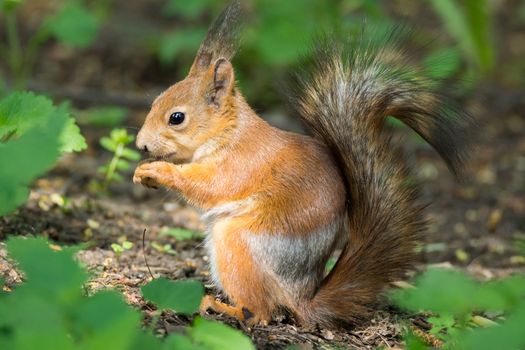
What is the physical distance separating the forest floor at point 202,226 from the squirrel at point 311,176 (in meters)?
0.14

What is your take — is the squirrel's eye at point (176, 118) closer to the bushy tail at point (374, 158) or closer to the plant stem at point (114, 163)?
the bushy tail at point (374, 158)

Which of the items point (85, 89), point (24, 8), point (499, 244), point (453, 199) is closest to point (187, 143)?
point (499, 244)

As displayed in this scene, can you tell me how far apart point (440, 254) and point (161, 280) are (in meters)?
2.05

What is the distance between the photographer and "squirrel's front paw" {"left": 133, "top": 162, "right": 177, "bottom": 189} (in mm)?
2895

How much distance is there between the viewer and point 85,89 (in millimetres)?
6480

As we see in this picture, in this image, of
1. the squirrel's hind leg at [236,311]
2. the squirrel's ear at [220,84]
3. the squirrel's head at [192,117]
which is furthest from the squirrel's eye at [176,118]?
the squirrel's hind leg at [236,311]

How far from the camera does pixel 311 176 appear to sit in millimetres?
2822

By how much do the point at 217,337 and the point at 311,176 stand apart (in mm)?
765

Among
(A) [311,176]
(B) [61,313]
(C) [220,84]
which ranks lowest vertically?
(B) [61,313]

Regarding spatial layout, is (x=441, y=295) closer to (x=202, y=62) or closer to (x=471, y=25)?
(x=202, y=62)

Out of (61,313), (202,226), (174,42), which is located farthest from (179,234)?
(174,42)

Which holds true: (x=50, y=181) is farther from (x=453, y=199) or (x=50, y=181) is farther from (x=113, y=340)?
(x=113, y=340)

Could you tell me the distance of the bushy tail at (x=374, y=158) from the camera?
112 inches

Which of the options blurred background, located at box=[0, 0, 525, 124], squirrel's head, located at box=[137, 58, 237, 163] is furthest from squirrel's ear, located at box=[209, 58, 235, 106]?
blurred background, located at box=[0, 0, 525, 124]
